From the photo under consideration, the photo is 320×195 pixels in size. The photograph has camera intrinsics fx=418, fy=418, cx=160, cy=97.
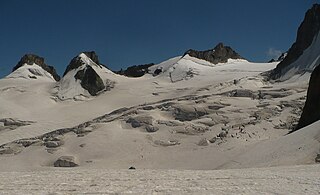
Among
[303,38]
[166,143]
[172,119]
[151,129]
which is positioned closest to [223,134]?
[166,143]

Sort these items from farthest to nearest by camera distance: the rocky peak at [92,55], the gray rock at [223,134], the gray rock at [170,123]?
the rocky peak at [92,55]
the gray rock at [170,123]
the gray rock at [223,134]

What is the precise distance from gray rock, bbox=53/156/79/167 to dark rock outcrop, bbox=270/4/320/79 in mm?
29362

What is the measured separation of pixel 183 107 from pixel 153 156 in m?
9.79

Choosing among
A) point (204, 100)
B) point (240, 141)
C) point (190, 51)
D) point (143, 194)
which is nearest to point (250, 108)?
point (204, 100)

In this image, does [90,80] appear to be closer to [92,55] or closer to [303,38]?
[92,55]

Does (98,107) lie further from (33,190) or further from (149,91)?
(33,190)

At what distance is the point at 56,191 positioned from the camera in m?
9.11

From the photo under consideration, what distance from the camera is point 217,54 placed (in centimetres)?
7812

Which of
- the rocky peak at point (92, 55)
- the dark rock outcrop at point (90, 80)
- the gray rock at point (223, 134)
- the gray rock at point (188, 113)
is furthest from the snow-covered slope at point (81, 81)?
the gray rock at point (223, 134)

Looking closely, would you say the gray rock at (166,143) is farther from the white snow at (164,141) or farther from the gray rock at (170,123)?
the gray rock at (170,123)

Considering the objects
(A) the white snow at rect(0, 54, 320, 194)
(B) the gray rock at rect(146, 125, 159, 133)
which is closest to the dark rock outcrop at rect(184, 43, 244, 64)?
(A) the white snow at rect(0, 54, 320, 194)

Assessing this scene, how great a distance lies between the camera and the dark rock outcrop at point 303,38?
50.0 m

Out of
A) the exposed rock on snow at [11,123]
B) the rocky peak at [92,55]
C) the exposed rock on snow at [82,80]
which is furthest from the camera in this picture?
the rocky peak at [92,55]

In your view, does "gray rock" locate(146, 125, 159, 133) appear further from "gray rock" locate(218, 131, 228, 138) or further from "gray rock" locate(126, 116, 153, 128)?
"gray rock" locate(218, 131, 228, 138)
